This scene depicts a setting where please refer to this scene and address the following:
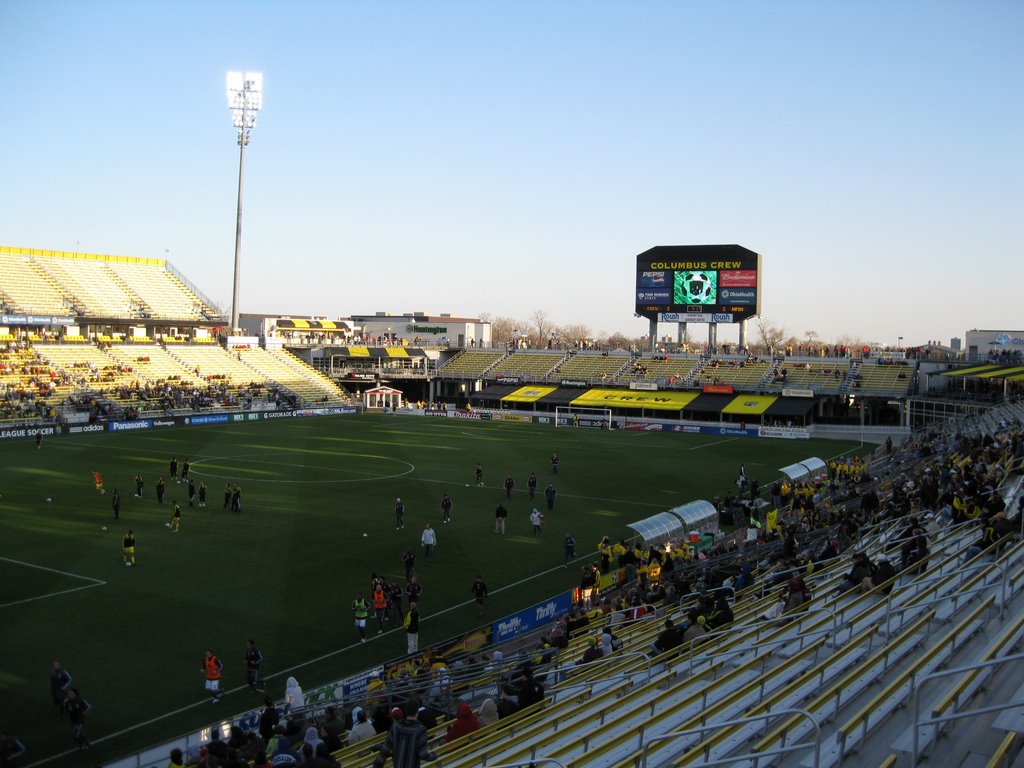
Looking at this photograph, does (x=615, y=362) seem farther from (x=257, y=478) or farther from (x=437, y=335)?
(x=257, y=478)

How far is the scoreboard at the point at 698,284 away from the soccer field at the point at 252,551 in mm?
18587

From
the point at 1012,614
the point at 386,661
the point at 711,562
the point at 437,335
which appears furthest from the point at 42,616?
the point at 437,335

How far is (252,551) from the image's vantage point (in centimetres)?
2658

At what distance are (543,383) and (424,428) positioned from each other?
18.9 m

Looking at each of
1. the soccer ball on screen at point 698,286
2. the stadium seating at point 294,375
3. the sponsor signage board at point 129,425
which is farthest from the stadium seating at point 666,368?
the sponsor signage board at point 129,425

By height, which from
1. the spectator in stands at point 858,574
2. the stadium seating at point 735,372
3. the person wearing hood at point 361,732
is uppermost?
the stadium seating at point 735,372

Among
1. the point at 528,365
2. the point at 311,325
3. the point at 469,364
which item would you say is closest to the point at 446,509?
the point at 528,365

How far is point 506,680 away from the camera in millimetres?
14086

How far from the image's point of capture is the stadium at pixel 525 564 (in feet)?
33.2

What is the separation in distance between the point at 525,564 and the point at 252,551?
26.3 ft

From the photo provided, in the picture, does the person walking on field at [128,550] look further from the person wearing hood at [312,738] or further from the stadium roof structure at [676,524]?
the person wearing hood at [312,738]

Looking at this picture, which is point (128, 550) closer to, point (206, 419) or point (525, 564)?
point (525, 564)

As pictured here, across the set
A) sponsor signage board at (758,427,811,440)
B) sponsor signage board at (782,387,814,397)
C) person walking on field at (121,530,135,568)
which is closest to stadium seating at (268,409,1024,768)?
person walking on field at (121,530,135,568)

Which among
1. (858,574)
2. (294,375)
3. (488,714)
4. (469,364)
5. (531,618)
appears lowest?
(531,618)
